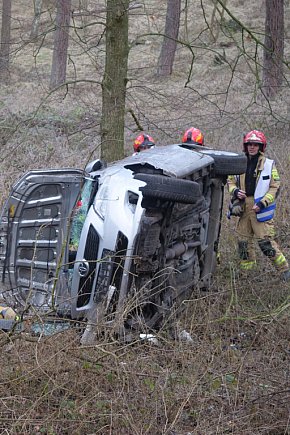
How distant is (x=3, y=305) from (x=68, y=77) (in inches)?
714

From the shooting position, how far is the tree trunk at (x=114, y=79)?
26.8 ft

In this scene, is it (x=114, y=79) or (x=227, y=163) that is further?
(x=114, y=79)

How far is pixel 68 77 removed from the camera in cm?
2338

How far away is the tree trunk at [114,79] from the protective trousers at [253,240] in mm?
1716

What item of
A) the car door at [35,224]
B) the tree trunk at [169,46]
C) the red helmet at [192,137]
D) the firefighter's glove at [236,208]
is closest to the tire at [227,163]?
the firefighter's glove at [236,208]

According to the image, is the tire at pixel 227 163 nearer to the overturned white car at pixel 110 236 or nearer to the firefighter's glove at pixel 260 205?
the overturned white car at pixel 110 236

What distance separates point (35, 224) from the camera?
613 cm

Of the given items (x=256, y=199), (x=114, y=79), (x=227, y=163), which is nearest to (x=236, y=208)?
(x=256, y=199)

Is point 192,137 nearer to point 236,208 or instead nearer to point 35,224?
point 236,208

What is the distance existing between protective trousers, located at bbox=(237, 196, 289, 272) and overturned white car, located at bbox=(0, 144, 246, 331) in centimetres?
148

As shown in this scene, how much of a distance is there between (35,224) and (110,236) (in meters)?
0.85

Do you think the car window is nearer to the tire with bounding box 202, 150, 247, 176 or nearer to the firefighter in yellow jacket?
the tire with bounding box 202, 150, 247, 176

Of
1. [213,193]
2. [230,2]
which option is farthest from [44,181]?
[230,2]

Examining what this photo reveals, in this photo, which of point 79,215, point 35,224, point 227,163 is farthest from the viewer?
point 227,163
